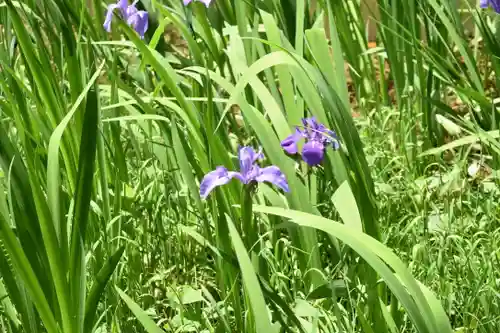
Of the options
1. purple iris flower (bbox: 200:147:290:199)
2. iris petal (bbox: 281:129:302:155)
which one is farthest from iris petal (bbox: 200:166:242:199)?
iris petal (bbox: 281:129:302:155)

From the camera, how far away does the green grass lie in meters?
1.23

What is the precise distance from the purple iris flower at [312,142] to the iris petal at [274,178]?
0.08 meters

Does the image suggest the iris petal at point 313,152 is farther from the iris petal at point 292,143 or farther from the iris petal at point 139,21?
the iris petal at point 139,21

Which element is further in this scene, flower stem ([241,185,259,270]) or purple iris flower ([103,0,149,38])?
purple iris flower ([103,0,149,38])

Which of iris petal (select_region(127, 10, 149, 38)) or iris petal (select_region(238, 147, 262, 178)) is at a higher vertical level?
iris petal (select_region(127, 10, 149, 38))

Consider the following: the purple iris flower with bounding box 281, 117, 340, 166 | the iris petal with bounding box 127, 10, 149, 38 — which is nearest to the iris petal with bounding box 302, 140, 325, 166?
the purple iris flower with bounding box 281, 117, 340, 166

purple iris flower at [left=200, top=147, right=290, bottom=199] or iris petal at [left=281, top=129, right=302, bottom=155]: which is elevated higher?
iris petal at [left=281, top=129, right=302, bottom=155]

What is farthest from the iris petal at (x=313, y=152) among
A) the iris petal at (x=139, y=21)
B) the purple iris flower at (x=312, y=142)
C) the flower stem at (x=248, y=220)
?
the iris petal at (x=139, y=21)

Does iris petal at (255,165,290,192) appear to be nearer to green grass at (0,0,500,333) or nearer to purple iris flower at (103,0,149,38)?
green grass at (0,0,500,333)

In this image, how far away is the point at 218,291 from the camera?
1534mm

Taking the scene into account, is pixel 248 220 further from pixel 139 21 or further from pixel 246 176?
pixel 139 21

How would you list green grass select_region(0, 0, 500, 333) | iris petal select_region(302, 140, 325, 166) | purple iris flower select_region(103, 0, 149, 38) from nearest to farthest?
green grass select_region(0, 0, 500, 333)
iris petal select_region(302, 140, 325, 166)
purple iris flower select_region(103, 0, 149, 38)

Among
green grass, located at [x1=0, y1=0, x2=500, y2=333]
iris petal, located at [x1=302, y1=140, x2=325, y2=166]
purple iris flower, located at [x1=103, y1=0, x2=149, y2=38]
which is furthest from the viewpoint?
purple iris flower, located at [x1=103, y1=0, x2=149, y2=38]

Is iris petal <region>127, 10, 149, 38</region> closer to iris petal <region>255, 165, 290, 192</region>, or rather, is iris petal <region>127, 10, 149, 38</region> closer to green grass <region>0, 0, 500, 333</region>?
green grass <region>0, 0, 500, 333</region>
